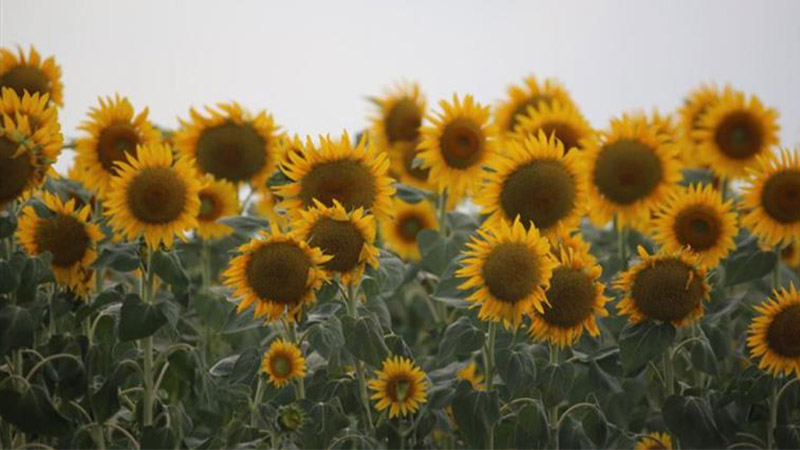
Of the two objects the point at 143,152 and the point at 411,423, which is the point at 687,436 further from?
the point at 143,152

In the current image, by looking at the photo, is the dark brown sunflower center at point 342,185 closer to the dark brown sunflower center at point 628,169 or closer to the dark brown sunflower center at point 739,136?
the dark brown sunflower center at point 628,169

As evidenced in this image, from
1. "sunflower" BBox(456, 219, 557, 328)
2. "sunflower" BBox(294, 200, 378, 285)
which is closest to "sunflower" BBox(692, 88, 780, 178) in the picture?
"sunflower" BBox(456, 219, 557, 328)

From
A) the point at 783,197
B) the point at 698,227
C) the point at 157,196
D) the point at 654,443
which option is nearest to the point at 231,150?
the point at 157,196

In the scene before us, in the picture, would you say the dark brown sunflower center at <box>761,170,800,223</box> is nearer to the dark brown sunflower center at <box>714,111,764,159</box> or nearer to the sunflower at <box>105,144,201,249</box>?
the dark brown sunflower center at <box>714,111,764,159</box>

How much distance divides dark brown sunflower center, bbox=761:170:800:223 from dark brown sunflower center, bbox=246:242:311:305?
1582 mm

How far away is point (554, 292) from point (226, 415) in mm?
1272

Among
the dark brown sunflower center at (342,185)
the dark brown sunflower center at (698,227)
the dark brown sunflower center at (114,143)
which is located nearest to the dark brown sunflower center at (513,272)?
the dark brown sunflower center at (342,185)

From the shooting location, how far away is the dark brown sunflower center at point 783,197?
3342 millimetres

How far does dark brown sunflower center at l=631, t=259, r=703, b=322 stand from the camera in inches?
116

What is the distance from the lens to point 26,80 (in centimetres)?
362

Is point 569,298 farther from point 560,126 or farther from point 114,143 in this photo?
point 114,143

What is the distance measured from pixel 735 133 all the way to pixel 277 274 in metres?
2.40

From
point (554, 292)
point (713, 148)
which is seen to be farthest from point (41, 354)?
point (713, 148)

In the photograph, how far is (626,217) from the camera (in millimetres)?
3799
